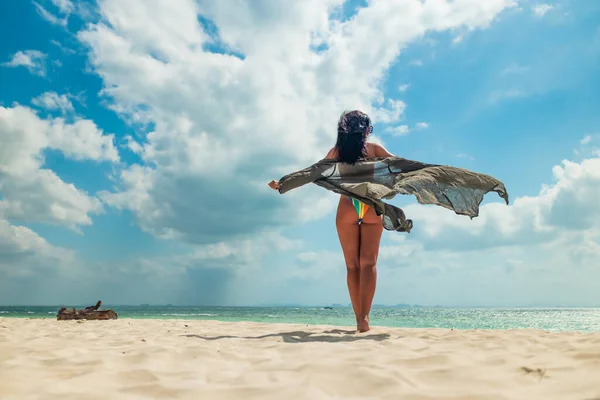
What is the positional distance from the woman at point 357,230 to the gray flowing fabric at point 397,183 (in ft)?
0.45

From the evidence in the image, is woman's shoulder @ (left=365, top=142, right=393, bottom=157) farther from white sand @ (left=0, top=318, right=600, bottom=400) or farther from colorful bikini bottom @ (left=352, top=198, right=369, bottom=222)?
white sand @ (left=0, top=318, right=600, bottom=400)

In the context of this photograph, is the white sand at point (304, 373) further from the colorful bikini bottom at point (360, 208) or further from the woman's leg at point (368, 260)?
the colorful bikini bottom at point (360, 208)

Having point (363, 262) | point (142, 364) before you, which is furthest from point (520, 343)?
point (142, 364)

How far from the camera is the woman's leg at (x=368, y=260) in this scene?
4695 mm

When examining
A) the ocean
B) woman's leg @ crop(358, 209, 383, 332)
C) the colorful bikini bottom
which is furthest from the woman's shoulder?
the ocean

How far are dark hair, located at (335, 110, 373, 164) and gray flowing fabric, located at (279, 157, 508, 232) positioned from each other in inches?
4.3

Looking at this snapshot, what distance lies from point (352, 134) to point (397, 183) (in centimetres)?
82

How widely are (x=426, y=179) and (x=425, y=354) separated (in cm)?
241

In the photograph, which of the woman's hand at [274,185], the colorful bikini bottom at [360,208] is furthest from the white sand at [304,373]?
the woman's hand at [274,185]

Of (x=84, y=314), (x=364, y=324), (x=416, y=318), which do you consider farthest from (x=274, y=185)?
(x=416, y=318)

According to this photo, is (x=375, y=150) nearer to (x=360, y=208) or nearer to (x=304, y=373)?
(x=360, y=208)

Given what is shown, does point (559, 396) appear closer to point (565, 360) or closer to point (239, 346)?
point (565, 360)

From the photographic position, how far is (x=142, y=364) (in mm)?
2619

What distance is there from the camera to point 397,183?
4.61m
